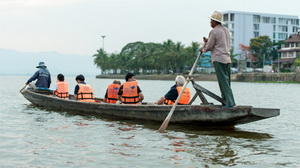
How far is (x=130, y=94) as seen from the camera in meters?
12.6

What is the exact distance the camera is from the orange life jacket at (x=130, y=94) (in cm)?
1238

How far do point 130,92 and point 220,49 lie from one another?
3521 mm

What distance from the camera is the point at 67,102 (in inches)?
585

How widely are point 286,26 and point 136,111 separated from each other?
11936 cm

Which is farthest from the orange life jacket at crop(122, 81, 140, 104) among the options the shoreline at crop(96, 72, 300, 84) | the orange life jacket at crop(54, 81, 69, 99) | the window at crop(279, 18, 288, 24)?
the window at crop(279, 18, 288, 24)

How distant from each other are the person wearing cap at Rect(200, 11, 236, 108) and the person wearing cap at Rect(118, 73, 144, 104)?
295 centimetres

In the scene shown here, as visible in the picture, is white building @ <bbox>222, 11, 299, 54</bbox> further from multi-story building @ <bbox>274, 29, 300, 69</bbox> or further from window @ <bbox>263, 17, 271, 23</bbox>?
multi-story building @ <bbox>274, 29, 300, 69</bbox>

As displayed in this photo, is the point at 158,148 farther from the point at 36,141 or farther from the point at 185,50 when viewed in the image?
the point at 185,50

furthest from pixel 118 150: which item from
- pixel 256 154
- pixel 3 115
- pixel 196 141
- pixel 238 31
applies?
pixel 238 31

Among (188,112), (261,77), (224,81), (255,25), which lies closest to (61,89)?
(188,112)

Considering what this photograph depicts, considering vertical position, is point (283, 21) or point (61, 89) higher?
point (283, 21)

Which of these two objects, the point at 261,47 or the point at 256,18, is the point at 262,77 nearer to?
the point at 261,47

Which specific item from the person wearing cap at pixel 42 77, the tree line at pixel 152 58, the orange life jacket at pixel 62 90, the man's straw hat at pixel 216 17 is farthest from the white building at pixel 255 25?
the man's straw hat at pixel 216 17

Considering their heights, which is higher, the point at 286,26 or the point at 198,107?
the point at 286,26
